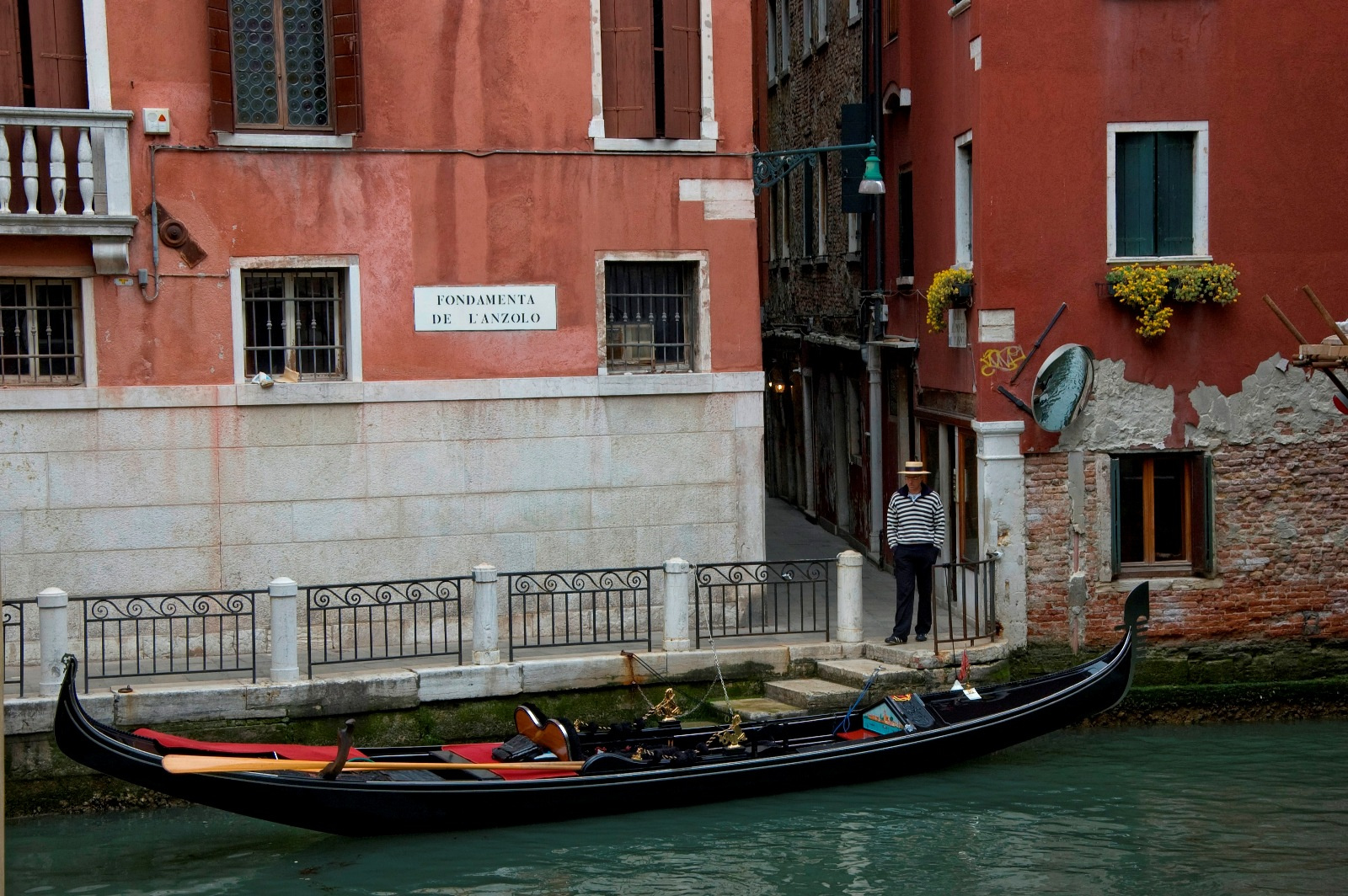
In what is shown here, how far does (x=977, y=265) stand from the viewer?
1199 centimetres

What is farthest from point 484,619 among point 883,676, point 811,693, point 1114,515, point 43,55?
point 43,55

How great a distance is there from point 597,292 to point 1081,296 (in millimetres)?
3771

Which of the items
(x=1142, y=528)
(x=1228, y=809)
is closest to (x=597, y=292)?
(x=1142, y=528)

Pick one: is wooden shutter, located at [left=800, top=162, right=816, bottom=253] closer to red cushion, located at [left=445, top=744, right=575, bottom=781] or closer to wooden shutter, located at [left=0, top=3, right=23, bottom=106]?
wooden shutter, located at [left=0, top=3, right=23, bottom=106]

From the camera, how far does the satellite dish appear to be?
11.7m

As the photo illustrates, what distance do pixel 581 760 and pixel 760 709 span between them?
1.87m

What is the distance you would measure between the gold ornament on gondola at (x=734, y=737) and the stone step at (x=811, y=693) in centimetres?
118

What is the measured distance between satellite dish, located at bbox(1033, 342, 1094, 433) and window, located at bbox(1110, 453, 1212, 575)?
0.64 m

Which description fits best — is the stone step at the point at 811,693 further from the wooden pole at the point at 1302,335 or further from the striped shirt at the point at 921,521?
the wooden pole at the point at 1302,335

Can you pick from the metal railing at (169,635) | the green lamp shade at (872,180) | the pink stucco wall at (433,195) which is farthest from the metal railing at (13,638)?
the green lamp shade at (872,180)

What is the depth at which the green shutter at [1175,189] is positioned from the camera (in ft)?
39.0

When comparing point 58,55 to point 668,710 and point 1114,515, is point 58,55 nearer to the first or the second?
point 668,710

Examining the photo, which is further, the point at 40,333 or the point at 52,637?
the point at 40,333

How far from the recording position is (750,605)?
11898mm
